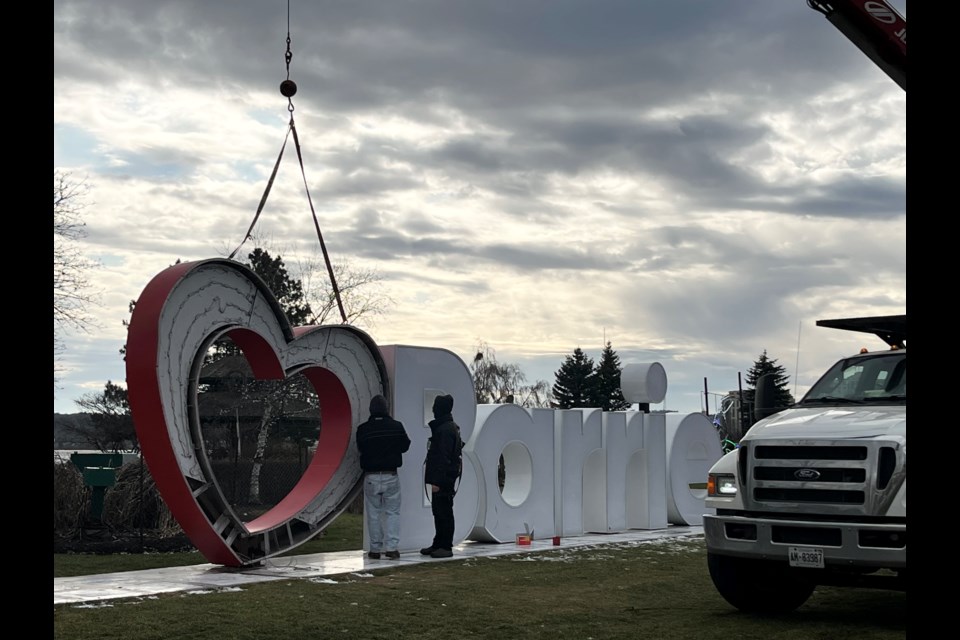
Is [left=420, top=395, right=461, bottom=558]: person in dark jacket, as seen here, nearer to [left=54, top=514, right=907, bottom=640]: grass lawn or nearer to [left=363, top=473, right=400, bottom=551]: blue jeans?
[left=363, top=473, right=400, bottom=551]: blue jeans

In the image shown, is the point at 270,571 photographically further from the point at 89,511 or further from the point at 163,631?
the point at 89,511

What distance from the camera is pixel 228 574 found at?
40.9ft

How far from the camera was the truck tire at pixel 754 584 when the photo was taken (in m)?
9.66

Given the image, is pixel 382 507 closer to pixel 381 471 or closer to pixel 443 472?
pixel 381 471

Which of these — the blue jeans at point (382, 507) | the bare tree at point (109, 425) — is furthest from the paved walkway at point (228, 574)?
the bare tree at point (109, 425)

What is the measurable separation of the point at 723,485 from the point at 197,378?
6.23 meters

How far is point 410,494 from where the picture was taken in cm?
1538

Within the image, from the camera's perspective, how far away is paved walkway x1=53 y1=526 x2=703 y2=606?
35.7 ft

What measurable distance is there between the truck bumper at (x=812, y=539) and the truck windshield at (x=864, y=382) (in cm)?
150

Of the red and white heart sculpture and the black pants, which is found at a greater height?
the red and white heart sculpture

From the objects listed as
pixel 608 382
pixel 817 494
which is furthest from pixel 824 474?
pixel 608 382

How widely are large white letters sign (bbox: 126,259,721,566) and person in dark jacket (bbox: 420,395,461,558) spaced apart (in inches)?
24.4

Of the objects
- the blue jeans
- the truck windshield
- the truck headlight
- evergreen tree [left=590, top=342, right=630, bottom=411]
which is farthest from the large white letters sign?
evergreen tree [left=590, top=342, right=630, bottom=411]
